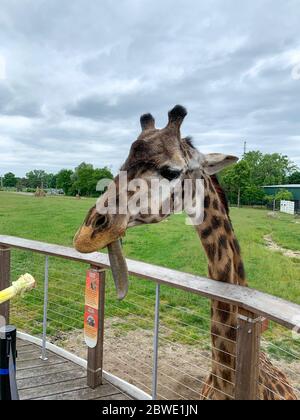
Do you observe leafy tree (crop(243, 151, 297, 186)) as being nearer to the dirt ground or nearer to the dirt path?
the dirt path

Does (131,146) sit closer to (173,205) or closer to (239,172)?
(173,205)

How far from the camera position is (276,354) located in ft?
12.4

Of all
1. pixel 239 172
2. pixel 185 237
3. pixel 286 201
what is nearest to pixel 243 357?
pixel 185 237

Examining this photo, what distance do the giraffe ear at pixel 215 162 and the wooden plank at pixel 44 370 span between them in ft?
5.11

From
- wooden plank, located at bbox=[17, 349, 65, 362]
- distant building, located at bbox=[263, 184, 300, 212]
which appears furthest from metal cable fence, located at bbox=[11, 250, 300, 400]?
distant building, located at bbox=[263, 184, 300, 212]

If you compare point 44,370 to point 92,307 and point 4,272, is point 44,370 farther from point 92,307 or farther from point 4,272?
point 4,272

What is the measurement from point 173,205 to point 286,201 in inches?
1249

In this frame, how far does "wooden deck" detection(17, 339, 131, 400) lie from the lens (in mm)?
2166

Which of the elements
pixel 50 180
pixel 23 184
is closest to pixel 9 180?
pixel 23 184

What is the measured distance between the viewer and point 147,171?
5.21 ft

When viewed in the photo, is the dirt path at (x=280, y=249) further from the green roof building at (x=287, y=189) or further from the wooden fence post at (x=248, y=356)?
the green roof building at (x=287, y=189)

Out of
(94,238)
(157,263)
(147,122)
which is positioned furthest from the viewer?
(157,263)

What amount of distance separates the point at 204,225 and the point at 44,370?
4.66ft

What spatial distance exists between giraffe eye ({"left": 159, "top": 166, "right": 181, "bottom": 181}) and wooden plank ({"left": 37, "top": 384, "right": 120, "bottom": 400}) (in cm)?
133
